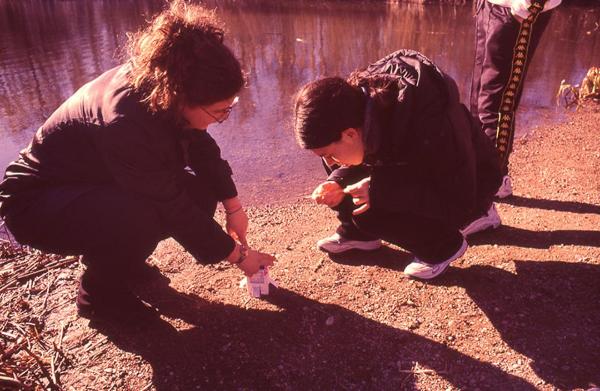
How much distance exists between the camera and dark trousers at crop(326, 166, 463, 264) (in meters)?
2.33

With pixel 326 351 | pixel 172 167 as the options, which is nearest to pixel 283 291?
pixel 326 351

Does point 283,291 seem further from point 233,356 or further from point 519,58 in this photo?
point 519,58

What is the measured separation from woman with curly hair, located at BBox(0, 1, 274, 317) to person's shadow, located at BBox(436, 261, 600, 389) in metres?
1.12

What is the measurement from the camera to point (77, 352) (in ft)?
7.14

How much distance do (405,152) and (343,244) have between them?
32.7 inches

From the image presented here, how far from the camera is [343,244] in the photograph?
2.74m

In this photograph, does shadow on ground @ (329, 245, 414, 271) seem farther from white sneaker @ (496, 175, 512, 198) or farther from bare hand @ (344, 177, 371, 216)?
white sneaker @ (496, 175, 512, 198)

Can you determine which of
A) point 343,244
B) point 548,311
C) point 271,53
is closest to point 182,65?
point 343,244

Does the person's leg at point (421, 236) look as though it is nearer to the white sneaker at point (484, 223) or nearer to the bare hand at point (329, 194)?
the bare hand at point (329, 194)

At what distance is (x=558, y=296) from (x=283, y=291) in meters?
1.32

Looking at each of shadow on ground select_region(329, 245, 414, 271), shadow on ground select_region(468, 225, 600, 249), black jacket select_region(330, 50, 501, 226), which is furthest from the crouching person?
shadow on ground select_region(468, 225, 600, 249)

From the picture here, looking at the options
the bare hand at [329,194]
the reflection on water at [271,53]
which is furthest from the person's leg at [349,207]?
the reflection on water at [271,53]

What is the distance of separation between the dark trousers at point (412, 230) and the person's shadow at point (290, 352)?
42 cm

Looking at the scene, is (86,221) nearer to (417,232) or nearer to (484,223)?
(417,232)
